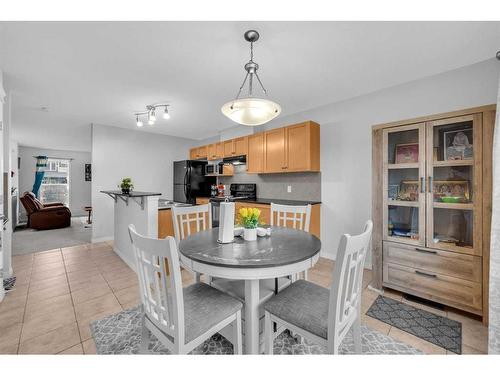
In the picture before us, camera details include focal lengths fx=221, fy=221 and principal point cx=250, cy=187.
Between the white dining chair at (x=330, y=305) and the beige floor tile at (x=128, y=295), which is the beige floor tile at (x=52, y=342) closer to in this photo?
the beige floor tile at (x=128, y=295)

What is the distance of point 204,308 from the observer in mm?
1280

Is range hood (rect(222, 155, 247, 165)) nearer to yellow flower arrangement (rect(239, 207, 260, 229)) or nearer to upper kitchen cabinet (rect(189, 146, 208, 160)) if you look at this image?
upper kitchen cabinet (rect(189, 146, 208, 160))

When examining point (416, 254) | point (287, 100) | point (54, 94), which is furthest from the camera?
point (287, 100)

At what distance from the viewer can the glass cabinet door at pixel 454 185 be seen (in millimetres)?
1908

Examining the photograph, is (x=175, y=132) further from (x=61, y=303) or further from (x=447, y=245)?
(x=447, y=245)

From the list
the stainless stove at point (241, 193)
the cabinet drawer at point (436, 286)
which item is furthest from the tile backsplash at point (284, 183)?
the cabinet drawer at point (436, 286)

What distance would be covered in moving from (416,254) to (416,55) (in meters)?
1.92

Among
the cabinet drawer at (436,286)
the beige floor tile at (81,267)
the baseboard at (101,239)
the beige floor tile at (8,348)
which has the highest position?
the cabinet drawer at (436,286)

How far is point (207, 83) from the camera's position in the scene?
2695mm

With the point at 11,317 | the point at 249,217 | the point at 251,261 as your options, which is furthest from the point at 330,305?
the point at 11,317

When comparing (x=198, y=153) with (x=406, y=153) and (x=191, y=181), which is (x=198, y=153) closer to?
(x=191, y=181)

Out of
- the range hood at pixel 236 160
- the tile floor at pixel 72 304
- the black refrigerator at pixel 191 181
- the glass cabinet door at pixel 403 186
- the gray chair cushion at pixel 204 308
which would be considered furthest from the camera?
the black refrigerator at pixel 191 181

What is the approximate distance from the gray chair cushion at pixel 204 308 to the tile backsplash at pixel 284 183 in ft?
8.50
